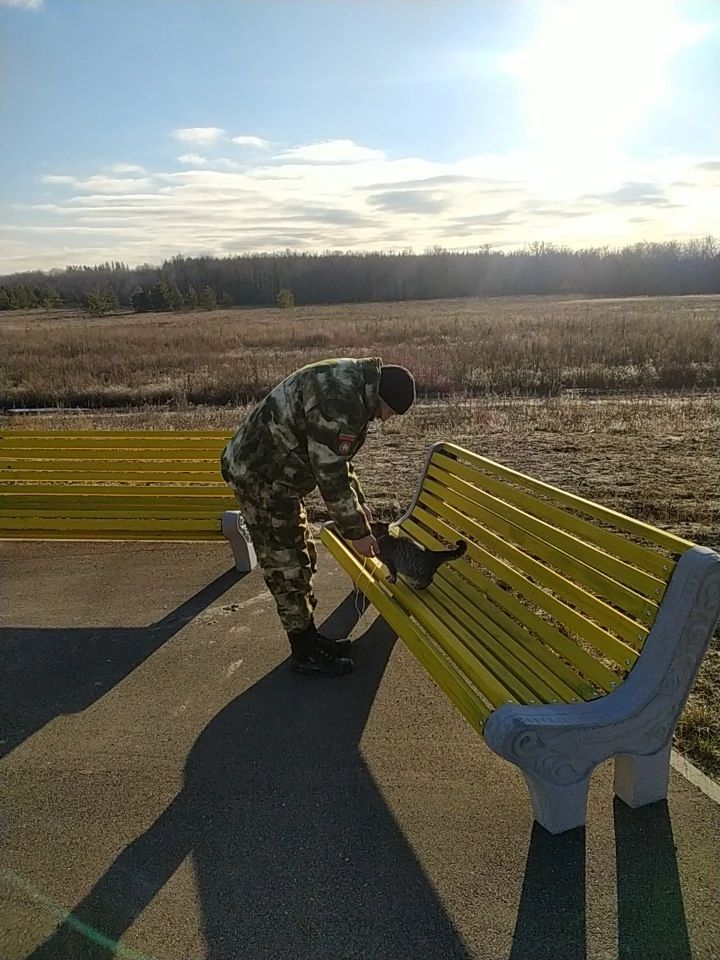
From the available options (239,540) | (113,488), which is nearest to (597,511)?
(239,540)

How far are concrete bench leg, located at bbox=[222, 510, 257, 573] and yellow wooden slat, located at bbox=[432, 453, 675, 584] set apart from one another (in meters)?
1.69

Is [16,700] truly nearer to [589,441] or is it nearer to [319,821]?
[319,821]

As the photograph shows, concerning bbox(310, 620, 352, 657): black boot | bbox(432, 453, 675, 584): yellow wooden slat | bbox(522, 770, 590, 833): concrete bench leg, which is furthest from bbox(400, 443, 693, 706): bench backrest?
bbox(310, 620, 352, 657): black boot

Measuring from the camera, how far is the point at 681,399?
12.6m

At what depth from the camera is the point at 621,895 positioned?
237cm

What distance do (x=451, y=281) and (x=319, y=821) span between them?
10160 cm

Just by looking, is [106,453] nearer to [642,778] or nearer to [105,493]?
[105,493]

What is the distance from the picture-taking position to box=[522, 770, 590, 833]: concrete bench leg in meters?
2.55

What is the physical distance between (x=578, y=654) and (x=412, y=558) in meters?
1.05

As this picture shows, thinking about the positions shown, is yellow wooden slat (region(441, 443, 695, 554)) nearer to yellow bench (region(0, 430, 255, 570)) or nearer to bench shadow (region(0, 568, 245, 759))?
yellow bench (region(0, 430, 255, 570))

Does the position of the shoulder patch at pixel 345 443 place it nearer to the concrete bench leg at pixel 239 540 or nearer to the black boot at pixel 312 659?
the black boot at pixel 312 659

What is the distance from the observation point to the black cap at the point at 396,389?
3.27 metres

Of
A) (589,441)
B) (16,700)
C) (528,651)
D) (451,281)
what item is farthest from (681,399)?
(451,281)

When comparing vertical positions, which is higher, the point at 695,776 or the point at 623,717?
the point at 623,717
